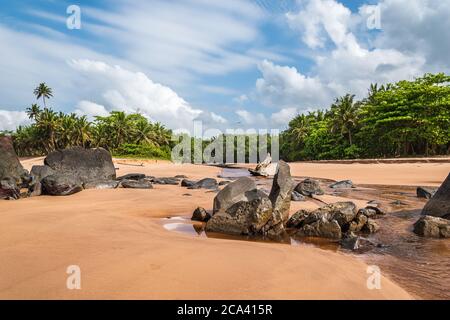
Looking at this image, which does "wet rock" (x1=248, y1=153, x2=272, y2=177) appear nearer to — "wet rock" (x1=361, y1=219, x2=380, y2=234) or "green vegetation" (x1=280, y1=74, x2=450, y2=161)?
"wet rock" (x1=361, y1=219, x2=380, y2=234)

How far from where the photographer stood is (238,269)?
12.2ft

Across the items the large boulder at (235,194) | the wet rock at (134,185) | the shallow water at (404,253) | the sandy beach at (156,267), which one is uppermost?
the large boulder at (235,194)

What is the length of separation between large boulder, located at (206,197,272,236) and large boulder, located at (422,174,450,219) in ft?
13.2

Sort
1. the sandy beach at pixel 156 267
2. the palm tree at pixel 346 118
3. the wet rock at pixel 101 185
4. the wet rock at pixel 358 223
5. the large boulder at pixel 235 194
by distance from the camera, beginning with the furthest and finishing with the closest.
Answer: the palm tree at pixel 346 118 < the wet rock at pixel 101 185 < the large boulder at pixel 235 194 < the wet rock at pixel 358 223 < the sandy beach at pixel 156 267

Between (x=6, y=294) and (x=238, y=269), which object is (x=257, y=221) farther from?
(x=6, y=294)

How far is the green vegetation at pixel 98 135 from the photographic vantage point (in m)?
57.9

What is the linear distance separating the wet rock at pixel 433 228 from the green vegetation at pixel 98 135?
5076 centimetres

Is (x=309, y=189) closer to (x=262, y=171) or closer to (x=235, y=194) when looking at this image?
(x=235, y=194)

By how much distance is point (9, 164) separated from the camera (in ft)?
50.3

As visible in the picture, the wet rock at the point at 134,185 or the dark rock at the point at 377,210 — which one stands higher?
the wet rock at the point at 134,185

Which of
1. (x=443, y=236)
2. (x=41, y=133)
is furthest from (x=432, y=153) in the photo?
(x=41, y=133)

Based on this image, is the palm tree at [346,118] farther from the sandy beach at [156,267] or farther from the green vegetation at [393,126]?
the sandy beach at [156,267]

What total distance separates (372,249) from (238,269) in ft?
9.15

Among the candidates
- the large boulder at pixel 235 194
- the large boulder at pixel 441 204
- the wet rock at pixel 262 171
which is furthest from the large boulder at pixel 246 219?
the wet rock at pixel 262 171
